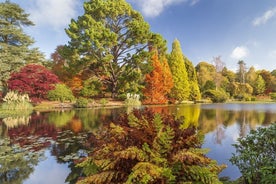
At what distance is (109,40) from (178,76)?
31.4 feet

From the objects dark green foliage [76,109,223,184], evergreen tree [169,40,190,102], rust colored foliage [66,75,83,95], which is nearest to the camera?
dark green foliage [76,109,223,184]

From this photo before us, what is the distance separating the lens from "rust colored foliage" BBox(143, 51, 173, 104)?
20781 millimetres

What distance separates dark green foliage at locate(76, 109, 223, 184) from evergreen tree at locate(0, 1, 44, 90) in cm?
2038

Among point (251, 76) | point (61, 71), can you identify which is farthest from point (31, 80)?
point (251, 76)

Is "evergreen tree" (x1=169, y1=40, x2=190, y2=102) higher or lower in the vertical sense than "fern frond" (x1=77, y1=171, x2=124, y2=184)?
higher

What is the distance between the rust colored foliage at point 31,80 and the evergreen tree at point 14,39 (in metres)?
4.36

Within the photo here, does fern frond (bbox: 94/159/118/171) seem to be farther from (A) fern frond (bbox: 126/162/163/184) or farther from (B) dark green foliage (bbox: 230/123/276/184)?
(B) dark green foliage (bbox: 230/123/276/184)

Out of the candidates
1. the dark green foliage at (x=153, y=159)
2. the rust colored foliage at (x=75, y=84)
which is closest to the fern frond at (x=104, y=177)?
the dark green foliage at (x=153, y=159)

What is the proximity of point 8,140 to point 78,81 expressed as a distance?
1712cm

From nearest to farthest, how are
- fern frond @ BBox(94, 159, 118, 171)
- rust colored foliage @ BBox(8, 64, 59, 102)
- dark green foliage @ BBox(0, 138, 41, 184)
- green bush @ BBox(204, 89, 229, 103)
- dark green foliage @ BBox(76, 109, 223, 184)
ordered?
dark green foliage @ BBox(76, 109, 223, 184), fern frond @ BBox(94, 159, 118, 171), dark green foliage @ BBox(0, 138, 41, 184), rust colored foliage @ BBox(8, 64, 59, 102), green bush @ BBox(204, 89, 229, 103)

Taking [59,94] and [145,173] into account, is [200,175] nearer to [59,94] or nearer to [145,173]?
[145,173]

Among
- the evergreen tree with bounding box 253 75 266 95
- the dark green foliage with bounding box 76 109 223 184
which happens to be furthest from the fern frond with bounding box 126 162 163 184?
the evergreen tree with bounding box 253 75 266 95

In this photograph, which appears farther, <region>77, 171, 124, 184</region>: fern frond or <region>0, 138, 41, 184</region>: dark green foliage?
<region>0, 138, 41, 184</region>: dark green foliage

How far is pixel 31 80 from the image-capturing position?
15.4m
